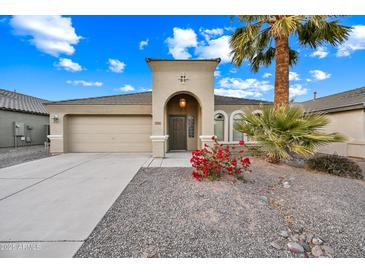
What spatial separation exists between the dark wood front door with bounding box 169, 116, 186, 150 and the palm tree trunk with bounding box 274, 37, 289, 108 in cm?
502

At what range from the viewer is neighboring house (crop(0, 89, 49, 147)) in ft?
38.4

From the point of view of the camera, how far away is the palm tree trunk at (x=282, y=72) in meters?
6.07

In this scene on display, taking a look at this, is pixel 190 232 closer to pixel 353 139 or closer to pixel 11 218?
pixel 11 218

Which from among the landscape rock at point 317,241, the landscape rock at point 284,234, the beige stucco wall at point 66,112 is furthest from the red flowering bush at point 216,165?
the beige stucco wall at point 66,112

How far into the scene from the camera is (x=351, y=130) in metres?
8.07

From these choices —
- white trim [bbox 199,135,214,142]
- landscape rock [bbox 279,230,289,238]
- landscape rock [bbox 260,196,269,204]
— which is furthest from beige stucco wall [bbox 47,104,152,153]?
landscape rock [bbox 279,230,289,238]

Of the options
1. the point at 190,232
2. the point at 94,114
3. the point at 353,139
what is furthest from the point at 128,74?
the point at 353,139

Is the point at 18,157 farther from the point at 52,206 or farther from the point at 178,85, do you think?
the point at 178,85

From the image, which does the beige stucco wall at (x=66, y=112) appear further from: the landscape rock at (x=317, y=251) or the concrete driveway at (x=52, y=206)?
the landscape rock at (x=317, y=251)

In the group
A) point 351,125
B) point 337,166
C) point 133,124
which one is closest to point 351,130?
point 351,125

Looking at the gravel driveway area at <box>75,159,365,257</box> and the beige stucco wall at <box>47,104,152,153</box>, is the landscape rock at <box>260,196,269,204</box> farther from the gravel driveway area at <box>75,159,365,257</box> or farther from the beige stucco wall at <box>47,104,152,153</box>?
the beige stucco wall at <box>47,104,152,153</box>

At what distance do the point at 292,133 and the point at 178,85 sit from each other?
4.96m

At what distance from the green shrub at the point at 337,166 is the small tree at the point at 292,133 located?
2.16ft
